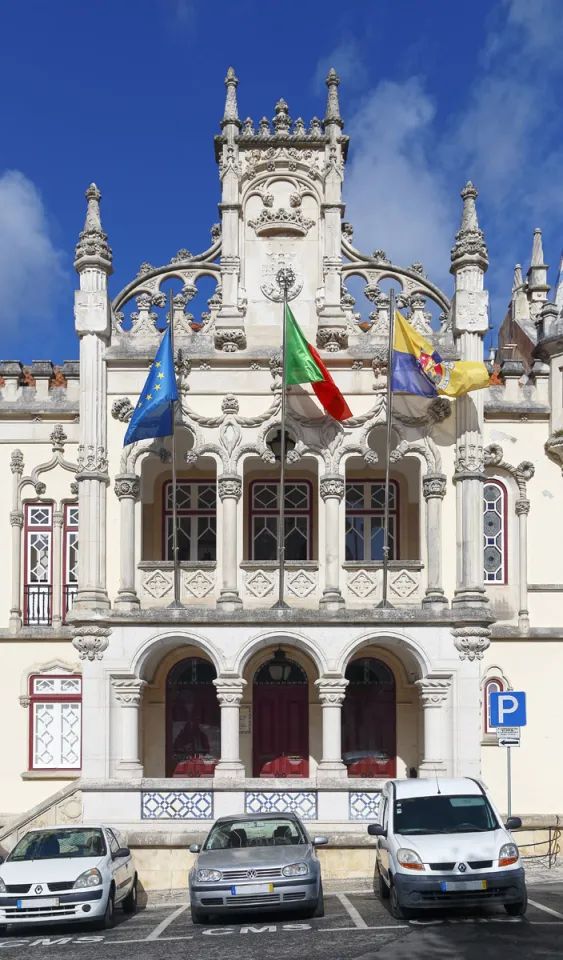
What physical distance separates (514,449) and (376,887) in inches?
482

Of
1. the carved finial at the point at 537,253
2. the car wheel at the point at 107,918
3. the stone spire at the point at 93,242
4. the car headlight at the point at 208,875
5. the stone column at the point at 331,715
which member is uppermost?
the carved finial at the point at 537,253

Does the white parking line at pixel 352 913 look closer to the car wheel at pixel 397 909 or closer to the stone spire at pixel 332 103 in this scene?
the car wheel at pixel 397 909

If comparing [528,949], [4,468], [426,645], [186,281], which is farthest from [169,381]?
[528,949]

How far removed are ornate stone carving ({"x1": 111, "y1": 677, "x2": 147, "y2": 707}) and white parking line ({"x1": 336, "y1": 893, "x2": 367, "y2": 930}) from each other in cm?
713

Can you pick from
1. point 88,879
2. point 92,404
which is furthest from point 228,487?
point 88,879

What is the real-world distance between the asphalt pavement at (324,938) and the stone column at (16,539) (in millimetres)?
11236

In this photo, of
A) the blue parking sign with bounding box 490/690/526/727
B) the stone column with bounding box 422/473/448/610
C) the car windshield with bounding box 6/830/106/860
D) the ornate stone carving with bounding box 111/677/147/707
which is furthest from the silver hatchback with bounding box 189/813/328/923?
the stone column with bounding box 422/473/448/610

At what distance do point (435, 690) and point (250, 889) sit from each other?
9.80 m

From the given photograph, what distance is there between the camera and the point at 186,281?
1107 inches

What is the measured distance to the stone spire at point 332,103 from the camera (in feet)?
93.8

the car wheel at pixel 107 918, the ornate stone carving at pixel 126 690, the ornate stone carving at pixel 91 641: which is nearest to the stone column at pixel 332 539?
the ornate stone carving at pixel 126 690

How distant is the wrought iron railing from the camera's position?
29.5 meters

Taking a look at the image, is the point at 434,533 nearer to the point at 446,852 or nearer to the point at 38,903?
the point at 446,852

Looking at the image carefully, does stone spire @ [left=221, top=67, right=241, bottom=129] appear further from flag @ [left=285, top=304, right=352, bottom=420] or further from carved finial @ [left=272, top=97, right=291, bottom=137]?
flag @ [left=285, top=304, right=352, bottom=420]
